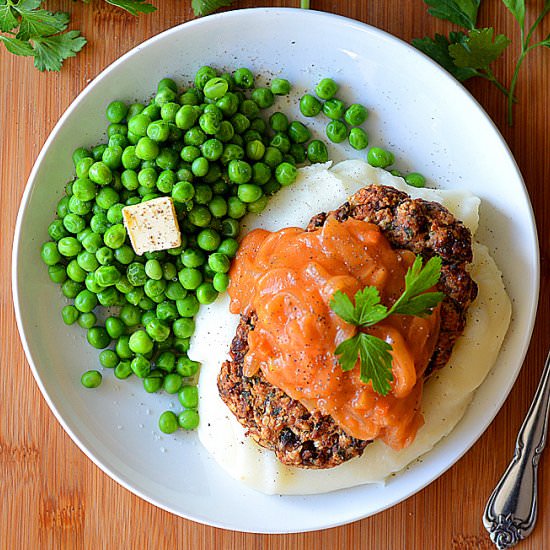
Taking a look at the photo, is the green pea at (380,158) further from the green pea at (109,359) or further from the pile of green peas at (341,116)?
the green pea at (109,359)

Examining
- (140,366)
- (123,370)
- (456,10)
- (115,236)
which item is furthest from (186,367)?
(456,10)

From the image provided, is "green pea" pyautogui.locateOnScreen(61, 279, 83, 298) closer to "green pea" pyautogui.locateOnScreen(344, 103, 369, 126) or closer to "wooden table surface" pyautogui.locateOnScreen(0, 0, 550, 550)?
"wooden table surface" pyautogui.locateOnScreen(0, 0, 550, 550)

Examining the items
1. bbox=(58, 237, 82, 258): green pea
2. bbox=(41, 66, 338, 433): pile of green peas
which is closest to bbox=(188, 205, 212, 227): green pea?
bbox=(41, 66, 338, 433): pile of green peas

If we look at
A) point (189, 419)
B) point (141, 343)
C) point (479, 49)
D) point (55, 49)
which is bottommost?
point (189, 419)

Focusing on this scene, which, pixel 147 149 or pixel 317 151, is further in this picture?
pixel 317 151

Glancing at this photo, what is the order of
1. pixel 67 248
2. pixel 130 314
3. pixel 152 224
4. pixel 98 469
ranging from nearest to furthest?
1. pixel 152 224
2. pixel 67 248
3. pixel 130 314
4. pixel 98 469

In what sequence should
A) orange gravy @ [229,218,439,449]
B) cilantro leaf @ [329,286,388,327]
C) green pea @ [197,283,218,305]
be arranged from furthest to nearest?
1. green pea @ [197,283,218,305]
2. orange gravy @ [229,218,439,449]
3. cilantro leaf @ [329,286,388,327]

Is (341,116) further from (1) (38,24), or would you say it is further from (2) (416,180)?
(1) (38,24)
